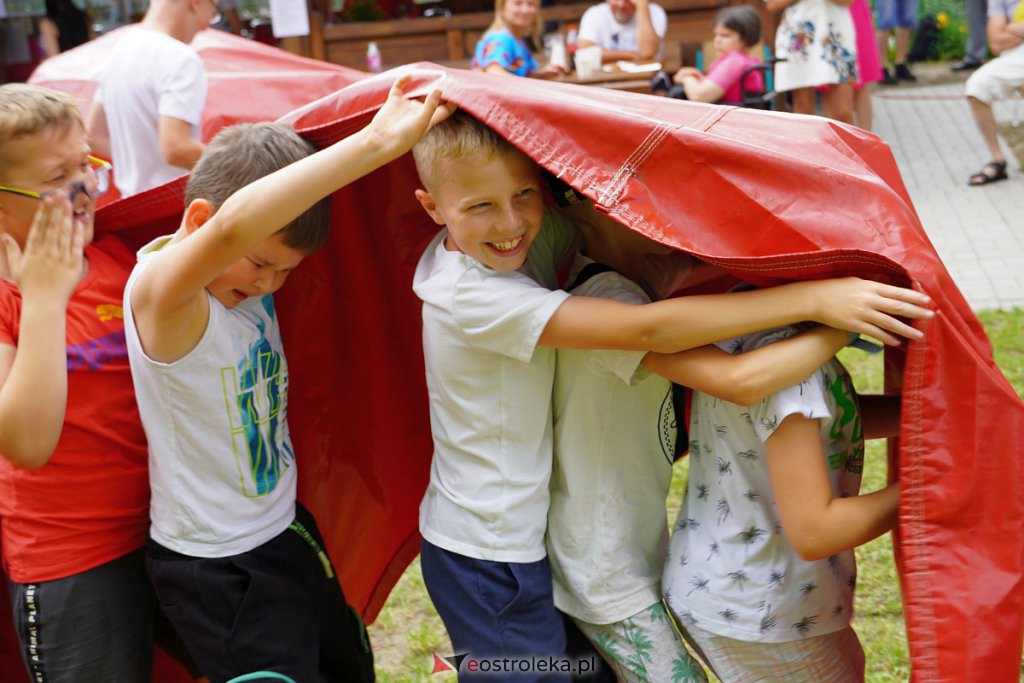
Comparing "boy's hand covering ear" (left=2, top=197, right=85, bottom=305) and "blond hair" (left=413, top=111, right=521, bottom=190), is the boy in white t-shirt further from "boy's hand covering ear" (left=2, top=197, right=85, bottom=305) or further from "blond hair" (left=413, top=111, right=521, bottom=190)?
"boy's hand covering ear" (left=2, top=197, right=85, bottom=305)

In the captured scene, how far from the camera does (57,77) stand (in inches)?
204

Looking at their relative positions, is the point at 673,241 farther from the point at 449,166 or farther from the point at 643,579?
the point at 643,579

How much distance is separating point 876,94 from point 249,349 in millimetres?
10700

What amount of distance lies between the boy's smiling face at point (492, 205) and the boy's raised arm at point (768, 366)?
39 cm

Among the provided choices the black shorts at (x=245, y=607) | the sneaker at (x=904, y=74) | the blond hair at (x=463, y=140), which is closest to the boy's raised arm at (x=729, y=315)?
the blond hair at (x=463, y=140)

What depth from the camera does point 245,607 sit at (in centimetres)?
222

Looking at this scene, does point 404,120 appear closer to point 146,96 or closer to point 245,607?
point 245,607

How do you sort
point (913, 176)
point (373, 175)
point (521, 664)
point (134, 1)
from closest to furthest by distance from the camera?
1. point (521, 664)
2. point (373, 175)
3. point (913, 176)
4. point (134, 1)

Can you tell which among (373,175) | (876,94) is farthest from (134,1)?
(373,175)

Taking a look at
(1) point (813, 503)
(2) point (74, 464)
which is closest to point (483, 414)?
(1) point (813, 503)

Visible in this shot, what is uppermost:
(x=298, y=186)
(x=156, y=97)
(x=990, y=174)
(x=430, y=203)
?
(x=298, y=186)

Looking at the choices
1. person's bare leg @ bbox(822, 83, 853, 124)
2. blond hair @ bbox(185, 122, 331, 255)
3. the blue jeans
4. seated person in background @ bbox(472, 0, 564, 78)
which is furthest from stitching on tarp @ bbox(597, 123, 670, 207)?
the blue jeans

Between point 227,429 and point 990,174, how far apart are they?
7362mm

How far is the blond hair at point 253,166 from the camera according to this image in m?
2.08
